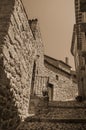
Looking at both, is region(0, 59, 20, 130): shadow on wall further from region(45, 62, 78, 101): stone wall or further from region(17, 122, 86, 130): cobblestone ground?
region(45, 62, 78, 101): stone wall

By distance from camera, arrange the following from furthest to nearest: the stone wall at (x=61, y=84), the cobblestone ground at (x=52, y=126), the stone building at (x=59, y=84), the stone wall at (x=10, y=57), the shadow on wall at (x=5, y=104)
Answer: the stone wall at (x=61, y=84) < the stone building at (x=59, y=84) < the cobblestone ground at (x=52, y=126) < the stone wall at (x=10, y=57) < the shadow on wall at (x=5, y=104)

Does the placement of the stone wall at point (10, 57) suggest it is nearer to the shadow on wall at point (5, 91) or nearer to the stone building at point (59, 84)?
the shadow on wall at point (5, 91)

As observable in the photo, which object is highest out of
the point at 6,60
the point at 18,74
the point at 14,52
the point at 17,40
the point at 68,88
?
the point at 17,40

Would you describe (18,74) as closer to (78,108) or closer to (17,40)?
(17,40)

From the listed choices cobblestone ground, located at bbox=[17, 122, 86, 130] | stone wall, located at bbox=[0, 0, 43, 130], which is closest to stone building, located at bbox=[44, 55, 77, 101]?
stone wall, located at bbox=[0, 0, 43, 130]

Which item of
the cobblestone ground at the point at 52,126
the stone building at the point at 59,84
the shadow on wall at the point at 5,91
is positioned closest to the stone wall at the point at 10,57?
the shadow on wall at the point at 5,91

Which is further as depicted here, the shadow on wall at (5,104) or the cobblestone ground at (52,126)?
the cobblestone ground at (52,126)

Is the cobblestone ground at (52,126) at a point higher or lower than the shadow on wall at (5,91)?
lower

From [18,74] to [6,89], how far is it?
0.89 meters

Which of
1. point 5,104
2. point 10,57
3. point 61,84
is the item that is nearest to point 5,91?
point 5,104

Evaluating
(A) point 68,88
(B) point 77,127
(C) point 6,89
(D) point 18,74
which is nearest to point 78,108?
(B) point 77,127

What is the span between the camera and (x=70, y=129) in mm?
2791

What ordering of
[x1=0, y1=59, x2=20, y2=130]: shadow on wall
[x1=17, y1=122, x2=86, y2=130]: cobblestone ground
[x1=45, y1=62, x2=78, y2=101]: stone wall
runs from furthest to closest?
[x1=45, y1=62, x2=78, y2=101]: stone wall → [x1=17, y1=122, x2=86, y2=130]: cobblestone ground → [x1=0, y1=59, x2=20, y2=130]: shadow on wall

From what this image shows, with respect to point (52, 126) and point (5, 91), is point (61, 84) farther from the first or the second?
point (5, 91)
